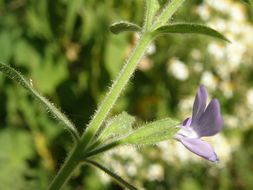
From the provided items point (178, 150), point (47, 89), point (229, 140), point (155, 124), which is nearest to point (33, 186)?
point (47, 89)

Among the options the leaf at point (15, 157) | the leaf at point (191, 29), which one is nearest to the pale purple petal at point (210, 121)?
the leaf at point (191, 29)

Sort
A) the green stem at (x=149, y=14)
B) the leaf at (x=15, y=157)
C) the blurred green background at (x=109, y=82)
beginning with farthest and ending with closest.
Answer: the blurred green background at (x=109, y=82), the leaf at (x=15, y=157), the green stem at (x=149, y=14)

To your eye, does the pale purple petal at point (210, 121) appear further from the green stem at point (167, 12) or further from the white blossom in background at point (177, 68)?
the white blossom in background at point (177, 68)

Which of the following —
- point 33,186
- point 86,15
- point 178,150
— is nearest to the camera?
A: point 33,186

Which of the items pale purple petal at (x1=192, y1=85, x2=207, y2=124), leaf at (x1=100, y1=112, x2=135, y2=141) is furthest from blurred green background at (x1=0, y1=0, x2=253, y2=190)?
pale purple petal at (x1=192, y1=85, x2=207, y2=124)

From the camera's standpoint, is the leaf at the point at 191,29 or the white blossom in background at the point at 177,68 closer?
the leaf at the point at 191,29

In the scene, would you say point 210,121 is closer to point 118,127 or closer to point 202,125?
point 202,125

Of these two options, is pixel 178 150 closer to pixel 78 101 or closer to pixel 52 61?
pixel 78 101
